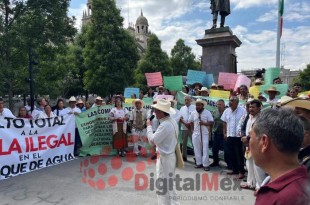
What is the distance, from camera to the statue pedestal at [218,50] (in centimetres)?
1215

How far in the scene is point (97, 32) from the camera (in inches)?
1200

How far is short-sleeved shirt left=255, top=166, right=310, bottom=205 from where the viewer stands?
1256 mm

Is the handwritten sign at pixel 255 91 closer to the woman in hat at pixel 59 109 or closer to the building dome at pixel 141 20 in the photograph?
the woman in hat at pixel 59 109

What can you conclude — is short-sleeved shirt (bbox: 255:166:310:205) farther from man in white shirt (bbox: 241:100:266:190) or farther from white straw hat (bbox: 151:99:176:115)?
man in white shirt (bbox: 241:100:266:190)

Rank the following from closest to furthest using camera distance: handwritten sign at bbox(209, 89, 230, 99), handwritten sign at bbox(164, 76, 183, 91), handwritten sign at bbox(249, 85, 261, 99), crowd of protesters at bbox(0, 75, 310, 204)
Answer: crowd of protesters at bbox(0, 75, 310, 204) → handwritten sign at bbox(209, 89, 230, 99) → handwritten sign at bbox(249, 85, 261, 99) → handwritten sign at bbox(164, 76, 183, 91)

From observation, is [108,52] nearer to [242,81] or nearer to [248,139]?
[242,81]

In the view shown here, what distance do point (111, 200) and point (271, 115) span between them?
4250 mm

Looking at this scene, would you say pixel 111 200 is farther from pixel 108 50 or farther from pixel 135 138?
pixel 108 50

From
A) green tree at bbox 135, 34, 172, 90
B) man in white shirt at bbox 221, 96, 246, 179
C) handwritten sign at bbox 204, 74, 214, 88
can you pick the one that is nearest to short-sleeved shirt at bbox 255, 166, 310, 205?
man in white shirt at bbox 221, 96, 246, 179

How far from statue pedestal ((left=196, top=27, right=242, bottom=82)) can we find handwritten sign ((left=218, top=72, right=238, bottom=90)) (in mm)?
1656

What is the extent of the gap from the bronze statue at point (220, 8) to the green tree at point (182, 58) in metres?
38.8

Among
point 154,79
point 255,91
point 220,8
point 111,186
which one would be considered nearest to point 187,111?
point 255,91

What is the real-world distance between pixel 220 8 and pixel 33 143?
31.3 feet

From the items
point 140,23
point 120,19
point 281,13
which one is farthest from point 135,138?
point 140,23
